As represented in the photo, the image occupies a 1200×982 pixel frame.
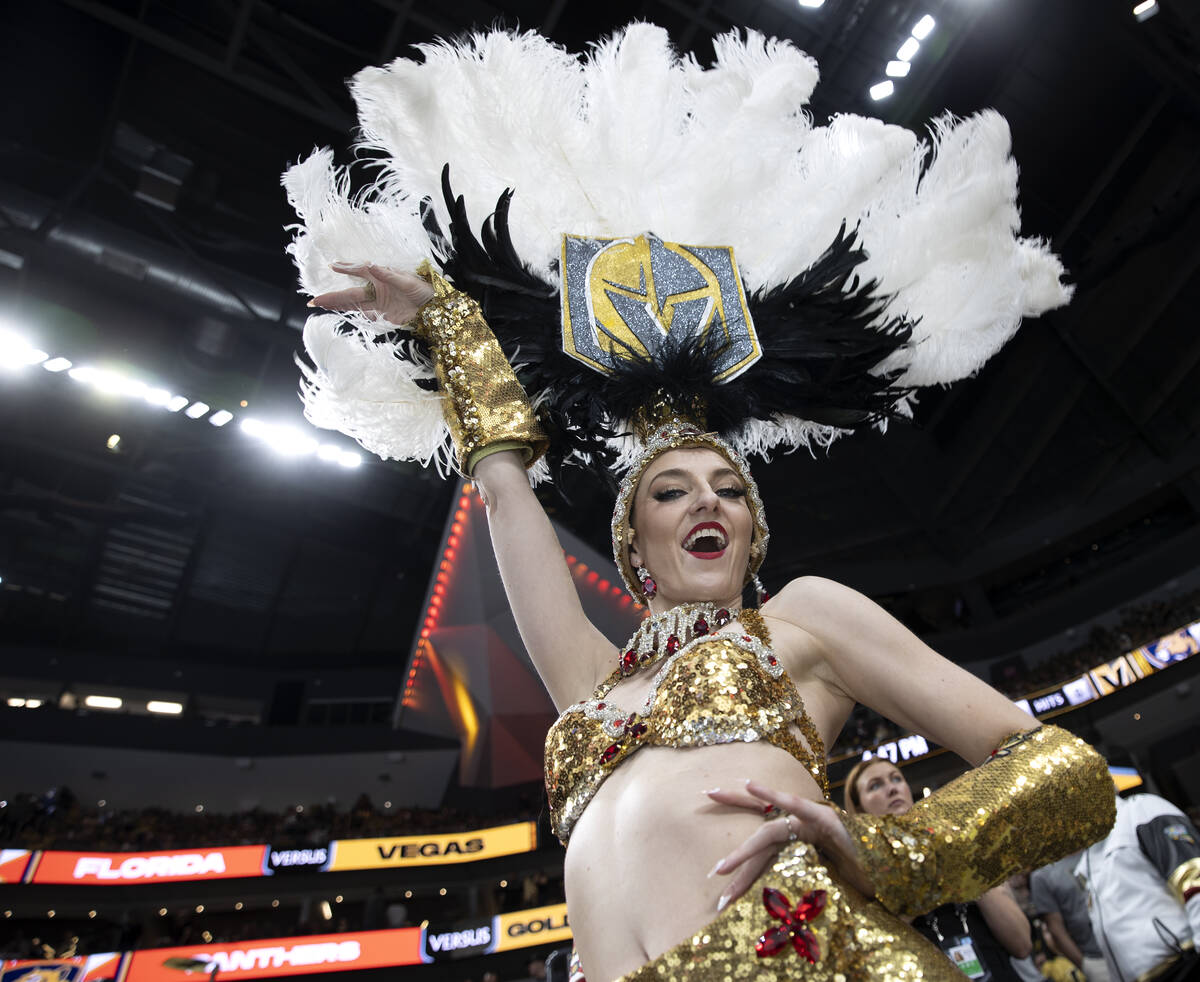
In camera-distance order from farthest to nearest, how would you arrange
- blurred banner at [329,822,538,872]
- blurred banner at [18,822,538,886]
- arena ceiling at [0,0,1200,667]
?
blurred banner at [329,822,538,872], blurred banner at [18,822,538,886], arena ceiling at [0,0,1200,667]

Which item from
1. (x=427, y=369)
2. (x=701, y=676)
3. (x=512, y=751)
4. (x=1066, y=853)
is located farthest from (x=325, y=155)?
(x=512, y=751)

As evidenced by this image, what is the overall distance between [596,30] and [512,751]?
12.9 meters

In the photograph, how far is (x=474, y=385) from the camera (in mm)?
2066

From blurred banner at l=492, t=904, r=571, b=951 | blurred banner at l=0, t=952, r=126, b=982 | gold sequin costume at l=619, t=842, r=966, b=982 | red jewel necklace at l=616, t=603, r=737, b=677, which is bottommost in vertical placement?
gold sequin costume at l=619, t=842, r=966, b=982

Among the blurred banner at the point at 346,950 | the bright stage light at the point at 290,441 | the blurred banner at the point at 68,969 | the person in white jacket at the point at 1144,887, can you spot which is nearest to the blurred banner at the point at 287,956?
the blurred banner at the point at 346,950

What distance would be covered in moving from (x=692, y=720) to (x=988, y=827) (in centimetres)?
48

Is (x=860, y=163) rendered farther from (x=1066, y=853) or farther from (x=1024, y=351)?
(x=1024, y=351)

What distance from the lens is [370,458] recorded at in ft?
49.5

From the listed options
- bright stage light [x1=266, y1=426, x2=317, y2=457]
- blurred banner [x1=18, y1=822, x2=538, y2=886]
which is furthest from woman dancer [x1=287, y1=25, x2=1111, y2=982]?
bright stage light [x1=266, y1=426, x2=317, y2=457]

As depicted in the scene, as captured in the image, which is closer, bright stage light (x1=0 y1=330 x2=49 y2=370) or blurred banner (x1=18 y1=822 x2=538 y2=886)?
bright stage light (x1=0 y1=330 x2=49 y2=370)

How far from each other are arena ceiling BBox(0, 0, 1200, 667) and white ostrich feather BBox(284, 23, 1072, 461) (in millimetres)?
526

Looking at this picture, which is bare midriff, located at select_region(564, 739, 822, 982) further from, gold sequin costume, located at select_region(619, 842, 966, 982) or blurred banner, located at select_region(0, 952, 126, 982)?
blurred banner, located at select_region(0, 952, 126, 982)

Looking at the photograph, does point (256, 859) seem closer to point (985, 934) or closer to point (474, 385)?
point (985, 934)

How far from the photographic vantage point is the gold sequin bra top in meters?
1.47
